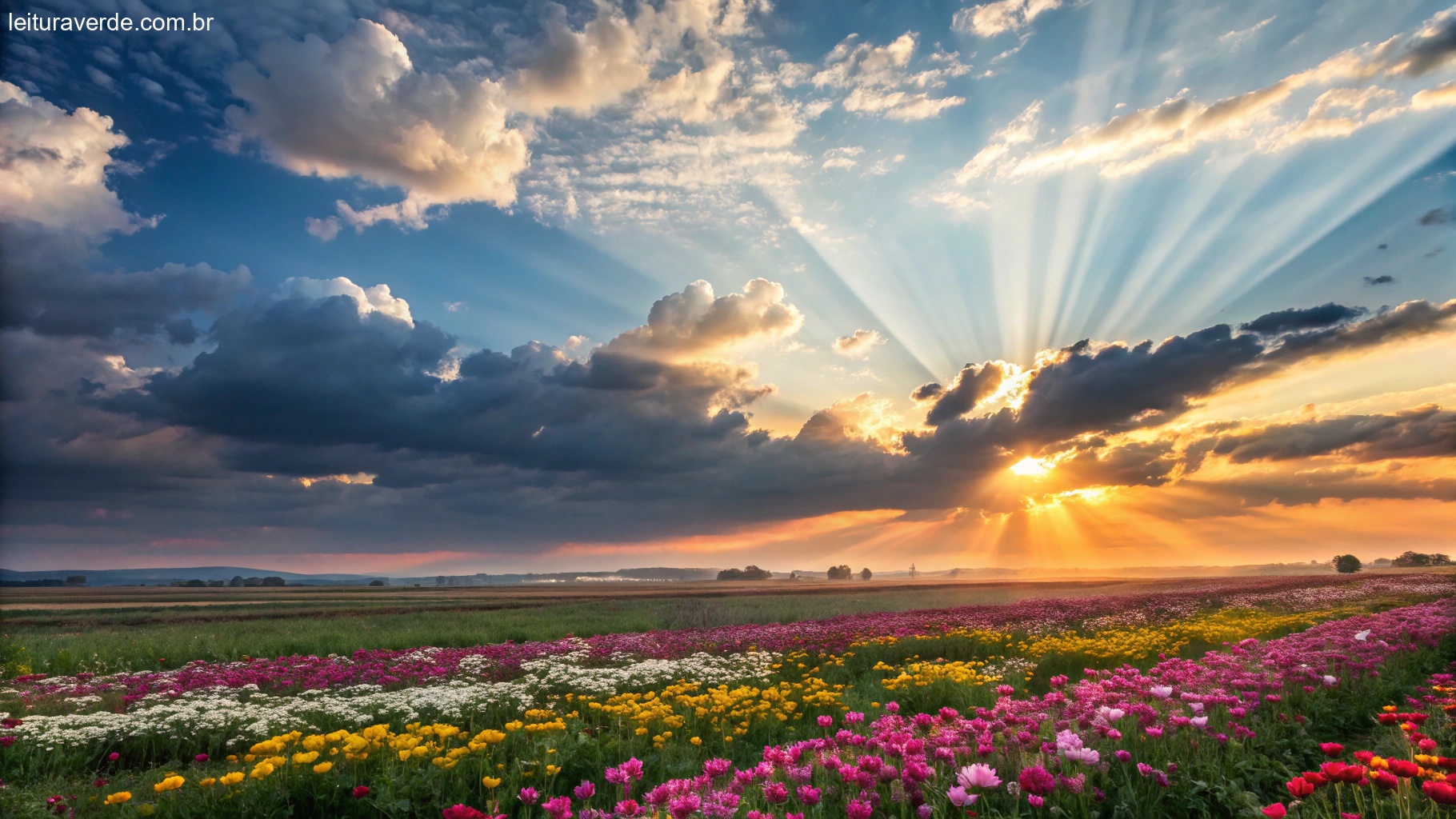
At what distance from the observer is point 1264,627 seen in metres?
17.9

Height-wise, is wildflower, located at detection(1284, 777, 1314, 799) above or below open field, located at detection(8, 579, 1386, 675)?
above

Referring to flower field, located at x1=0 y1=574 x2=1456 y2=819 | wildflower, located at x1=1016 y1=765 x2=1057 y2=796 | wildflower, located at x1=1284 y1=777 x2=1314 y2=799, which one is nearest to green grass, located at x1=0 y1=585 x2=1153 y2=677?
flower field, located at x1=0 y1=574 x2=1456 y2=819

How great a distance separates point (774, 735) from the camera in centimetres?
863

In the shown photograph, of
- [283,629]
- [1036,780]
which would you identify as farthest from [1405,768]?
[283,629]

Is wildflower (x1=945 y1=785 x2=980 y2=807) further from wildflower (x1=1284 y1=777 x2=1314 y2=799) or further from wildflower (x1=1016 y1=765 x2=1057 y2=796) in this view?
wildflower (x1=1284 y1=777 x2=1314 y2=799)

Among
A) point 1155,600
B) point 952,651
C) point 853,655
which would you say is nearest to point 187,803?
point 853,655

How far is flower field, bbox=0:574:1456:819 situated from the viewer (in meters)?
4.32

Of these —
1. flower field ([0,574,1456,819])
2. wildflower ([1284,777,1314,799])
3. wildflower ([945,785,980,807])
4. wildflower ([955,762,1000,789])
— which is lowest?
flower field ([0,574,1456,819])

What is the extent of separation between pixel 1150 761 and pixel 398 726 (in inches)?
380

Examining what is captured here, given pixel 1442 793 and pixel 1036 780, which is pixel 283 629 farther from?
pixel 1442 793

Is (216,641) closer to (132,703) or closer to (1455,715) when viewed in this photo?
(132,703)

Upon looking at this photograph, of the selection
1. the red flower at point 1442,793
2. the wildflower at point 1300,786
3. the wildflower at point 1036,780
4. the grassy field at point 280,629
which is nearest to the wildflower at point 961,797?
the wildflower at point 1036,780

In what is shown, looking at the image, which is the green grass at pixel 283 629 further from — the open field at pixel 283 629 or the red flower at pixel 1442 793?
the red flower at pixel 1442 793

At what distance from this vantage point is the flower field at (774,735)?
170 inches
